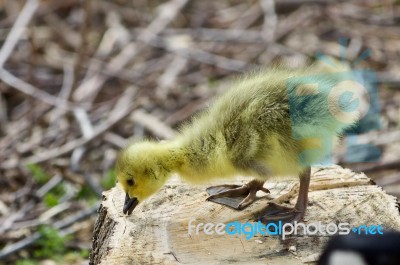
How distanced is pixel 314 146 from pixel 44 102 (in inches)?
125

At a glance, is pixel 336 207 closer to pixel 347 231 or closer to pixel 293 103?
pixel 347 231

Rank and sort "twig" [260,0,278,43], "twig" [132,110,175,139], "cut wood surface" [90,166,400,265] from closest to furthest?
"cut wood surface" [90,166,400,265], "twig" [132,110,175,139], "twig" [260,0,278,43]

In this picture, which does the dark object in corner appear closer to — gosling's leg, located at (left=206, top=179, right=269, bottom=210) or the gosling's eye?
gosling's leg, located at (left=206, top=179, right=269, bottom=210)

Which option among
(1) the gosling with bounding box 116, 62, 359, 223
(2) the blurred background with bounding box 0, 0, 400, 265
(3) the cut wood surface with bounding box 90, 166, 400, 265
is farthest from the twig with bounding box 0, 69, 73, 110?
(1) the gosling with bounding box 116, 62, 359, 223

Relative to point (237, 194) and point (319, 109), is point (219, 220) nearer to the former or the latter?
point (237, 194)

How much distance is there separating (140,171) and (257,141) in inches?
18.7

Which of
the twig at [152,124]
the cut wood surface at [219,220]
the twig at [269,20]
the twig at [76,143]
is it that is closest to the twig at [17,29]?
the twig at [76,143]

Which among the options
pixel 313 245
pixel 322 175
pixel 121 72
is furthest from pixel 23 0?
pixel 313 245

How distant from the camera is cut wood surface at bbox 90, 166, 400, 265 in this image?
8.59 feet

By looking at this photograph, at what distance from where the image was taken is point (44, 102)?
5.54 metres

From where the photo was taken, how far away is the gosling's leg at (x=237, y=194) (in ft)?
9.82

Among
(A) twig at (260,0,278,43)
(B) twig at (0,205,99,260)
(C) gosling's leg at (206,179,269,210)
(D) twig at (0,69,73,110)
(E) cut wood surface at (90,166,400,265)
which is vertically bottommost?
(B) twig at (0,205,99,260)

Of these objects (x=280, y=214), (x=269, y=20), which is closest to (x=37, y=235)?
(x=280, y=214)

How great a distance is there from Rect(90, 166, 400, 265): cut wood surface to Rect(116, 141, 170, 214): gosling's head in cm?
8
